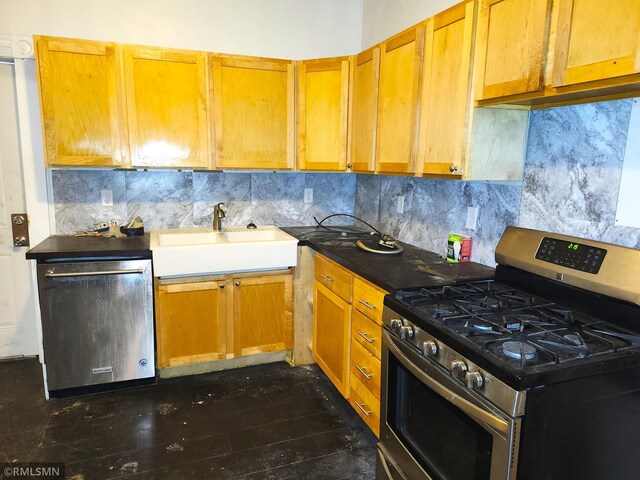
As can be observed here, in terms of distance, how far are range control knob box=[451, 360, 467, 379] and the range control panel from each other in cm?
59

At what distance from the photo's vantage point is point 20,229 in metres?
2.83

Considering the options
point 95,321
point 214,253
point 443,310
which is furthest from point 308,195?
point 443,310

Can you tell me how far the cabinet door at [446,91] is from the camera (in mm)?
1740

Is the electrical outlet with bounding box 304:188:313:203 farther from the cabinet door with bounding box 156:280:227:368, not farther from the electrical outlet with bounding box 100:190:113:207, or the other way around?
the electrical outlet with bounding box 100:190:113:207

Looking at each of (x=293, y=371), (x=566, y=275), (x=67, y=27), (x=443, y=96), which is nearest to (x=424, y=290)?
(x=566, y=275)

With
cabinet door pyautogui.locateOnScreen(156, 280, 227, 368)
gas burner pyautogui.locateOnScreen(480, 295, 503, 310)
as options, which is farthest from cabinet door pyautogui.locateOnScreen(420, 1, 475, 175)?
cabinet door pyautogui.locateOnScreen(156, 280, 227, 368)

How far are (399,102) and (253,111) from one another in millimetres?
1030

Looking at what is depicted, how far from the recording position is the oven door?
1146mm

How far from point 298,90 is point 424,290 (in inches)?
68.9

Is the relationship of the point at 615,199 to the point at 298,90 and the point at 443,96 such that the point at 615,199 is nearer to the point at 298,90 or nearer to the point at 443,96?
the point at 443,96

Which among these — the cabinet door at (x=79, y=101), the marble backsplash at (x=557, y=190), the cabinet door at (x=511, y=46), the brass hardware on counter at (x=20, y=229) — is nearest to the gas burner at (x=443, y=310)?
the marble backsplash at (x=557, y=190)

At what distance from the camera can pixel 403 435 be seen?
1653 millimetres

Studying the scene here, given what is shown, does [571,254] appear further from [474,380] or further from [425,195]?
[425,195]

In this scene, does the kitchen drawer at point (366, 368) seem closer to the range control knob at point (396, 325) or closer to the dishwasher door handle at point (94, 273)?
the range control knob at point (396, 325)
